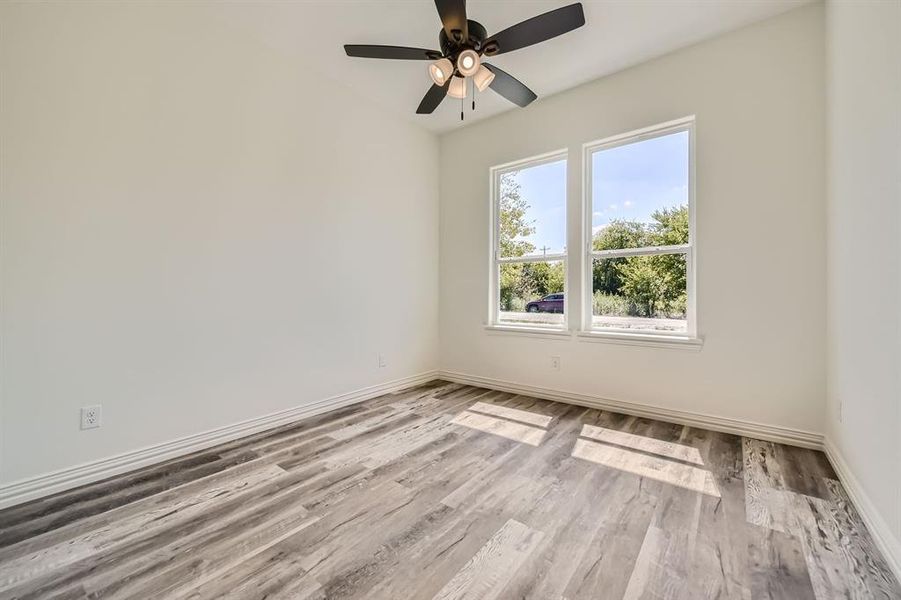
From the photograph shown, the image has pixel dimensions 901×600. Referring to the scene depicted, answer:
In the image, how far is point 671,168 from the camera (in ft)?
10.1

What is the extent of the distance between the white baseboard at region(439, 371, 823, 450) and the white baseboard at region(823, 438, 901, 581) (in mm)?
286

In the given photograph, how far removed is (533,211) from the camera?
155 inches

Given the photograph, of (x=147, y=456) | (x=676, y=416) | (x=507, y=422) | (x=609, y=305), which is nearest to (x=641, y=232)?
(x=609, y=305)

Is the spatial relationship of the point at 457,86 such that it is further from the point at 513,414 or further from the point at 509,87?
the point at 513,414

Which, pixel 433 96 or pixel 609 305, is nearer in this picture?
pixel 433 96

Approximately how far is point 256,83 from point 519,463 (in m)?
3.28

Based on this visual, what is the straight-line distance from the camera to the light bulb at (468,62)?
7.09 ft

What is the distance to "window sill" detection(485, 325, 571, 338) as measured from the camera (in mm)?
3603

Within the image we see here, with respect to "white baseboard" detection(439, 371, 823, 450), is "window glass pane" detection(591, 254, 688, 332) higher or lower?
higher

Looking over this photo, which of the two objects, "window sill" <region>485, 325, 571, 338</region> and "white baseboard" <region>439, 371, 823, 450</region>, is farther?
"window sill" <region>485, 325, 571, 338</region>

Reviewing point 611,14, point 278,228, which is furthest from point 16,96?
point 611,14

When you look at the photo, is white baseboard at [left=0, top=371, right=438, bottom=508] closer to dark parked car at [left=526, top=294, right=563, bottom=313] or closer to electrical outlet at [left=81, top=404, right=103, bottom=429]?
electrical outlet at [left=81, top=404, right=103, bottom=429]

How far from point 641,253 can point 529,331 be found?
1.24 meters

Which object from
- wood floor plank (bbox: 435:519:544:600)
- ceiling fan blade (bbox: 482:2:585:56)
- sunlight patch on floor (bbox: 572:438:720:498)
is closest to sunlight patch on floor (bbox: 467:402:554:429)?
sunlight patch on floor (bbox: 572:438:720:498)
